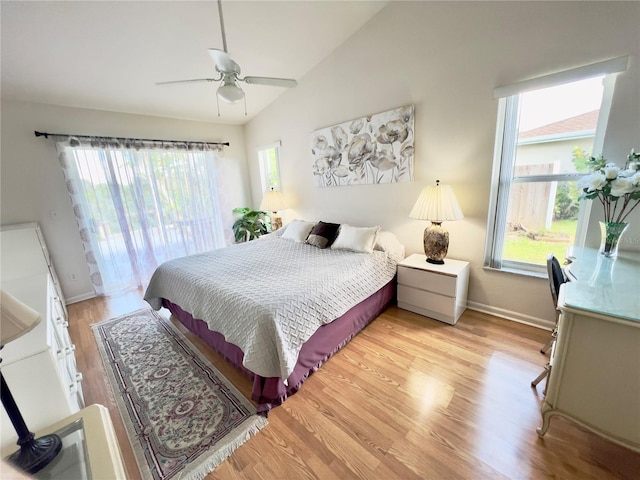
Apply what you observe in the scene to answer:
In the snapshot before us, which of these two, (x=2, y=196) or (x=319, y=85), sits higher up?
(x=319, y=85)

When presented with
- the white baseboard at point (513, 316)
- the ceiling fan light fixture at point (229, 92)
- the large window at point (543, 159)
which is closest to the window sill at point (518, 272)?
the large window at point (543, 159)

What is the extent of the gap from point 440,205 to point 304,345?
1.71 m

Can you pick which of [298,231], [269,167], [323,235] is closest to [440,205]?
[323,235]

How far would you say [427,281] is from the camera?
240 cm

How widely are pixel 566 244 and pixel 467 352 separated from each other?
1271 millimetres

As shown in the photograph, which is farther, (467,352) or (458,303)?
(458,303)

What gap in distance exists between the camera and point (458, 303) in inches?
93.1

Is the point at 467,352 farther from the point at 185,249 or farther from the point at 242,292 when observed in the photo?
the point at 185,249

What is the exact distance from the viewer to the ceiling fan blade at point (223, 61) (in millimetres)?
1656

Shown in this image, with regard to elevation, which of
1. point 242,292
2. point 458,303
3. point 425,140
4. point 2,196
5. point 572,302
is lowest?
point 458,303

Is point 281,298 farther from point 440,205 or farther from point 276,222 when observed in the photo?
point 276,222

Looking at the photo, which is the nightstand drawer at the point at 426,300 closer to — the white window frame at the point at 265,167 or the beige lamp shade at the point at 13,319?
the beige lamp shade at the point at 13,319

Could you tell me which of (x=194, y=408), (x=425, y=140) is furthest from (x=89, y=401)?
(x=425, y=140)

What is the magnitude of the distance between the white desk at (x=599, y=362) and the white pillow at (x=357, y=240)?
1592 mm
